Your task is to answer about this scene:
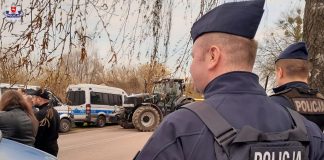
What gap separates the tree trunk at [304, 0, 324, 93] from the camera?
413 centimetres

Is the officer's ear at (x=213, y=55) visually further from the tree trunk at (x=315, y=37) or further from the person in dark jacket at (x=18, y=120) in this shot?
the person in dark jacket at (x=18, y=120)

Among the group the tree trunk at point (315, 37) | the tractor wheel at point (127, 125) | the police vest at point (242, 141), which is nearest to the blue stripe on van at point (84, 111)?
the tractor wheel at point (127, 125)

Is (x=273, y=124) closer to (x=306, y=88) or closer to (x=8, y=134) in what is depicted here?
(x=306, y=88)

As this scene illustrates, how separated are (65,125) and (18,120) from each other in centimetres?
1623

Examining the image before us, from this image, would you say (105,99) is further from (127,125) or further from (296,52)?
(296,52)

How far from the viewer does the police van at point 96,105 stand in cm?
2230

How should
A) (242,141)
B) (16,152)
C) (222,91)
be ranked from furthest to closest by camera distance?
1. (16,152)
2. (222,91)
3. (242,141)

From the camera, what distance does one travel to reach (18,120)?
4.79 meters

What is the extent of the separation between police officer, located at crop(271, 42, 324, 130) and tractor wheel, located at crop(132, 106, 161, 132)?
1591 centimetres

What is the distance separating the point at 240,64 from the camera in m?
1.74

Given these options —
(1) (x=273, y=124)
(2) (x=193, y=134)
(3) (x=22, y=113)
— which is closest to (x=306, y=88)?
(1) (x=273, y=124)

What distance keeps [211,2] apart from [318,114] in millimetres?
1233

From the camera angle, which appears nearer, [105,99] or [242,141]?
[242,141]

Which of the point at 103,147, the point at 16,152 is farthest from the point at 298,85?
the point at 103,147
